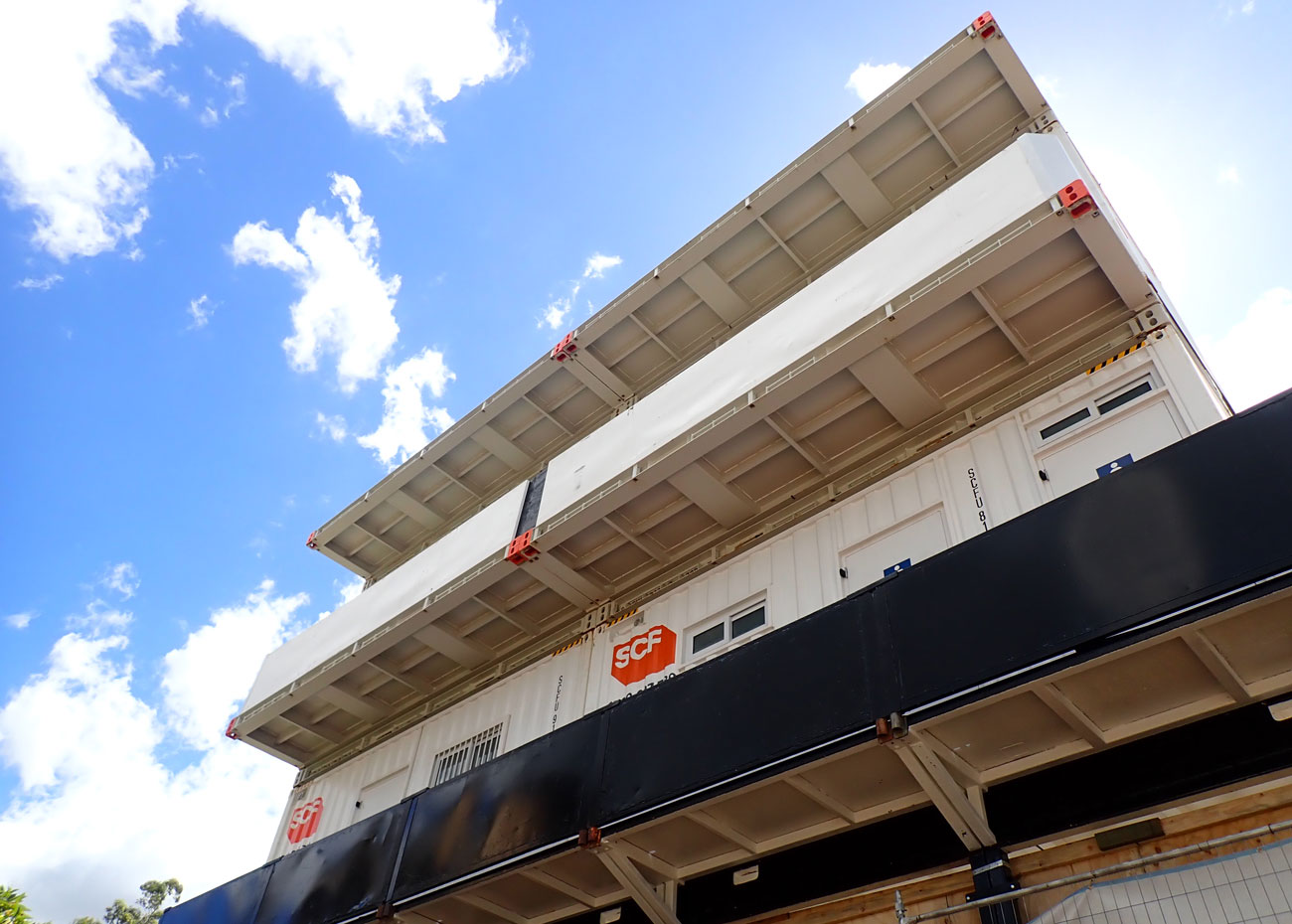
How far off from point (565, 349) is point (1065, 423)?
9919mm

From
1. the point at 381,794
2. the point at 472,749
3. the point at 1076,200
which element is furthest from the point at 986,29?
the point at 381,794

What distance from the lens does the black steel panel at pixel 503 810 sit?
10.0 meters

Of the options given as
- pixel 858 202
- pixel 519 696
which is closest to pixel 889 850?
pixel 519 696

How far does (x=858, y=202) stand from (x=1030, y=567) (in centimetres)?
994

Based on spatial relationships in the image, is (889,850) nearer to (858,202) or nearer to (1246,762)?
(1246,762)

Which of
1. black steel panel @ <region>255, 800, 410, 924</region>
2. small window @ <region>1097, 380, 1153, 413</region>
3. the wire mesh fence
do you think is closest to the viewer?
the wire mesh fence

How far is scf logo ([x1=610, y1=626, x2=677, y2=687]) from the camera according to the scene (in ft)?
44.3

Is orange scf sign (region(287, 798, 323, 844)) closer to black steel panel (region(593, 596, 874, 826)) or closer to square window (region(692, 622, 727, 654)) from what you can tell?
square window (region(692, 622, 727, 654))

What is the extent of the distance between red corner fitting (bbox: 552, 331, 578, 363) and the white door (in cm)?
981

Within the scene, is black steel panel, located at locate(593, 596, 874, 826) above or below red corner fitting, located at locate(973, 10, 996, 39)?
below

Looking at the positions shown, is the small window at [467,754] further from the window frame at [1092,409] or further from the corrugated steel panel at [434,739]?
the window frame at [1092,409]

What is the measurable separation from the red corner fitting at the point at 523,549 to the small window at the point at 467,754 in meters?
3.14

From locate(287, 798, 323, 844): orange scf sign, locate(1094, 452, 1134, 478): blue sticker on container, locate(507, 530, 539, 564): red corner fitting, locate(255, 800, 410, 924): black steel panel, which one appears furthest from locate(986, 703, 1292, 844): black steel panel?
locate(287, 798, 323, 844): orange scf sign

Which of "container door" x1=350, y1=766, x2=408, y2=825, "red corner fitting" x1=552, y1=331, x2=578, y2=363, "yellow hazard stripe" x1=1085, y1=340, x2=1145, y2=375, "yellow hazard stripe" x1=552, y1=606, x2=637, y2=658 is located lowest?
"container door" x1=350, y1=766, x2=408, y2=825
